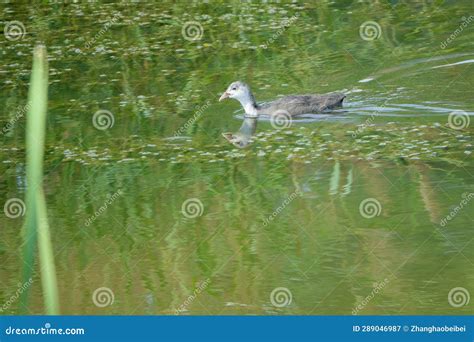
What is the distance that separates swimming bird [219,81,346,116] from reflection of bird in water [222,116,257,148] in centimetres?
10

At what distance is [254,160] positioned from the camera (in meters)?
8.60

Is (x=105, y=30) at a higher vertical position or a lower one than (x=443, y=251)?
higher

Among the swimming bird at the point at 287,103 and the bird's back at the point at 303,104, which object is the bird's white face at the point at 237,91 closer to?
the swimming bird at the point at 287,103

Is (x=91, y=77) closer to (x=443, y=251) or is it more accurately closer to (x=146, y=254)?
(x=146, y=254)

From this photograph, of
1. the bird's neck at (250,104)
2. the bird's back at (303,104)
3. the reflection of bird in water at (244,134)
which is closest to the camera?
the reflection of bird in water at (244,134)

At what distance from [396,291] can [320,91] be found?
4.47 m

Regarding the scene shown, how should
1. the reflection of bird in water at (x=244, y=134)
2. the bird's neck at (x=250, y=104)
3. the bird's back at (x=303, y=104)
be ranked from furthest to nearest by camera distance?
1. the bird's neck at (x=250, y=104)
2. the bird's back at (x=303, y=104)
3. the reflection of bird in water at (x=244, y=134)

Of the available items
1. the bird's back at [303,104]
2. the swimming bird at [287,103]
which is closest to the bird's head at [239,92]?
the swimming bird at [287,103]

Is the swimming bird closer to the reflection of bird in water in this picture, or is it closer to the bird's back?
the bird's back

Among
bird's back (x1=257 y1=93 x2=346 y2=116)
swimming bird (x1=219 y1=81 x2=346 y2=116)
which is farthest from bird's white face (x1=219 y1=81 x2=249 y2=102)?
bird's back (x1=257 y1=93 x2=346 y2=116)

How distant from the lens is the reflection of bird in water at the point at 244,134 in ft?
30.0

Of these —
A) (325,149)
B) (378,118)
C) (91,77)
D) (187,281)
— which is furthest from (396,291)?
(91,77)

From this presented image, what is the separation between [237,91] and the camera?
9.91 meters

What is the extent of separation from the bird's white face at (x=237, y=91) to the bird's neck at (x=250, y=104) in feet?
0.07
